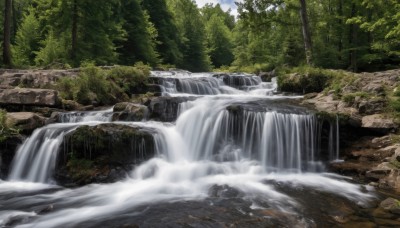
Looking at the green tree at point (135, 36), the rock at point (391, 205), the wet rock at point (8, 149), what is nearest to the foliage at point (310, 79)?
the rock at point (391, 205)

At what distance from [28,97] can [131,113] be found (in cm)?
402

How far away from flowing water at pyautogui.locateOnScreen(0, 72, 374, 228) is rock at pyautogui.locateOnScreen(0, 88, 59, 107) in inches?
52.2

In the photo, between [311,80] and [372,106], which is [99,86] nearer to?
[311,80]

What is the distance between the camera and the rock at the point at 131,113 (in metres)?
12.8

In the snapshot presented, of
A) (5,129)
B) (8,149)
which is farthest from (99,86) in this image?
(8,149)

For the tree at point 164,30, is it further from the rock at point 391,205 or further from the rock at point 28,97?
the rock at point 391,205

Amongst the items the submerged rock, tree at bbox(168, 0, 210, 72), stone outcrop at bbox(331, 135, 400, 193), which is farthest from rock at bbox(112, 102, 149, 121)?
tree at bbox(168, 0, 210, 72)

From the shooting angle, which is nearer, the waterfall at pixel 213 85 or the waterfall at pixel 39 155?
the waterfall at pixel 39 155

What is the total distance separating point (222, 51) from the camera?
58.6m

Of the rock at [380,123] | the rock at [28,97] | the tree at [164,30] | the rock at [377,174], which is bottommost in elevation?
the rock at [377,174]

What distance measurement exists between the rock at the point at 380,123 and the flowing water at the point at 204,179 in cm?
103

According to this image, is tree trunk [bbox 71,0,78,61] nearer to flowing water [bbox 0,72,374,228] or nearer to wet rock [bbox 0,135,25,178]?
flowing water [bbox 0,72,374,228]

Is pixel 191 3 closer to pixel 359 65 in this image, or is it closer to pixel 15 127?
pixel 359 65

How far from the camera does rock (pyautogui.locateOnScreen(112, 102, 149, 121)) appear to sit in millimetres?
12750
